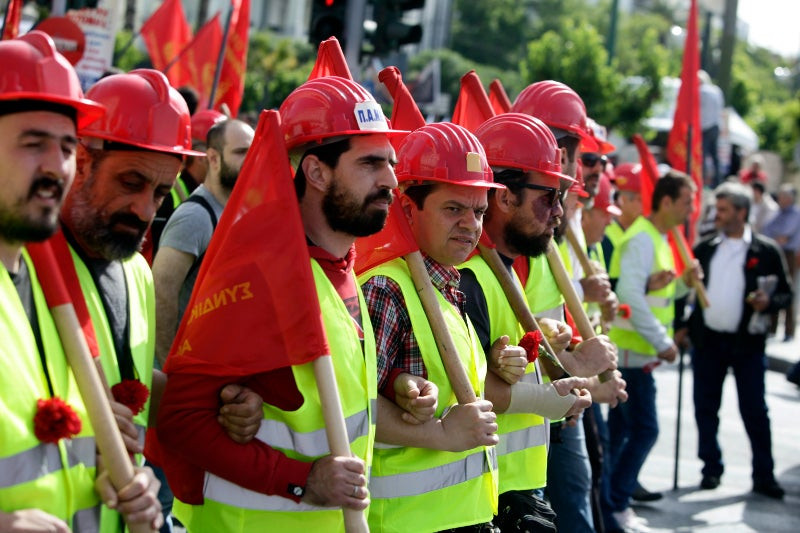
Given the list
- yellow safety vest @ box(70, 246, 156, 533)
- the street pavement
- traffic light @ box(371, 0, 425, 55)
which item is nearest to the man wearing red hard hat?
yellow safety vest @ box(70, 246, 156, 533)

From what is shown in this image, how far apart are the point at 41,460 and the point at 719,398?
24.9 feet

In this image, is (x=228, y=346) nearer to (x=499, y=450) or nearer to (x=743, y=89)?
(x=499, y=450)

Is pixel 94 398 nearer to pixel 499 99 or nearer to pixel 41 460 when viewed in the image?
pixel 41 460

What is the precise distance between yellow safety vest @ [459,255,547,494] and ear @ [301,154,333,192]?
1.09 metres

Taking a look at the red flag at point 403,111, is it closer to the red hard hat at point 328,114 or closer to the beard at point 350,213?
the red hard hat at point 328,114

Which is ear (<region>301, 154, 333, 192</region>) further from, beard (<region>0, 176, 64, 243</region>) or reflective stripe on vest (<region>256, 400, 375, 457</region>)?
beard (<region>0, 176, 64, 243</region>)

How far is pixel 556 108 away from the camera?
18.4 ft

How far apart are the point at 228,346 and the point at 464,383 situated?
0.94m

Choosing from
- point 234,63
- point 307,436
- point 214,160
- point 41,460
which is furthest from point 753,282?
point 41,460

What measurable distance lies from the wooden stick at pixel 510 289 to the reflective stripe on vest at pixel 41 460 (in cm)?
212

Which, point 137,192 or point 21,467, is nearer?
point 21,467

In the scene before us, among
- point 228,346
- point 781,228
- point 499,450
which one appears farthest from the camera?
point 781,228

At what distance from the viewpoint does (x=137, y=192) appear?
10.3 ft

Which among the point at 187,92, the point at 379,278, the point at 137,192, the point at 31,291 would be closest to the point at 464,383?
the point at 379,278
